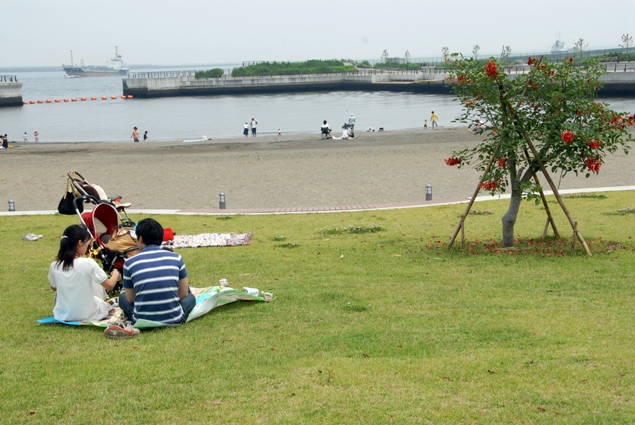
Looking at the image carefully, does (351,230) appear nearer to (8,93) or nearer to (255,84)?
(8,93)

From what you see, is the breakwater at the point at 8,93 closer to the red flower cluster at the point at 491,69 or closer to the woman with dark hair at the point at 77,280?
the red flower cluster at the point at 491,69

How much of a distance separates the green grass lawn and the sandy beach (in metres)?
8.78

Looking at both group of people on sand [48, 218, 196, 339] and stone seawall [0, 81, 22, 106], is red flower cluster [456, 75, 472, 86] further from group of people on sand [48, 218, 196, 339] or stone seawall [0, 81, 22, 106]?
stone seawall [0, 81, 22, 106]

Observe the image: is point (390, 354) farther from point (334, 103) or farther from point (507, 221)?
point (334, 103)

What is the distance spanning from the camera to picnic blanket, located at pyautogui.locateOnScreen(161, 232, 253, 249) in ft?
42.8

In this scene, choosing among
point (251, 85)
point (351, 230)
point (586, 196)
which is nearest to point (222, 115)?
point (251, 85)

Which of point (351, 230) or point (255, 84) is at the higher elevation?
point (255, 84)

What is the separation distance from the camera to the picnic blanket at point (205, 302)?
7.22 meters

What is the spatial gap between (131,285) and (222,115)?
62442 mm

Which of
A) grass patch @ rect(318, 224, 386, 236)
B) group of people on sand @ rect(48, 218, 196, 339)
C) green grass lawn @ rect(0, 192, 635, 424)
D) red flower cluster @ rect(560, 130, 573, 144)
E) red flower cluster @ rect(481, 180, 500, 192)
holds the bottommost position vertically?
grass patch @ rect(318, 224, 386, 236)

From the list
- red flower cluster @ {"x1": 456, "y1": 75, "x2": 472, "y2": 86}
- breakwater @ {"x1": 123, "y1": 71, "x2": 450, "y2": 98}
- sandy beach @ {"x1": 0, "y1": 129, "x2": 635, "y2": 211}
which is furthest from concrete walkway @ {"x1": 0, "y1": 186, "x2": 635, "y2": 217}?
breakwater @ {"x1": 123, "y1": 71, "x2": 450, "y2": 98}

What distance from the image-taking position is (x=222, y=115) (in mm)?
68250

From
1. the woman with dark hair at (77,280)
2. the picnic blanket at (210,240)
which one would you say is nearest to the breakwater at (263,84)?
the picnic blanket at (210,240)

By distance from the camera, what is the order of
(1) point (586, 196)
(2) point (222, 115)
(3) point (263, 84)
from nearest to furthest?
1. (1) point (586, 196)
2. (2) point (222, 115)
3. (3) point (263, 84)
